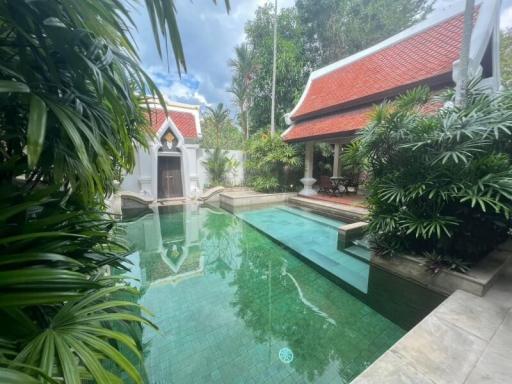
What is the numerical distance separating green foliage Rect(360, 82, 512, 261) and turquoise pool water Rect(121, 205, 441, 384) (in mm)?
897

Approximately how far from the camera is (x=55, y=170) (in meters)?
1.20

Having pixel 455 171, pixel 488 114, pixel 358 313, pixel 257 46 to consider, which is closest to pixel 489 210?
pixel 455 171

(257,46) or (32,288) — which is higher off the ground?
(257,46)

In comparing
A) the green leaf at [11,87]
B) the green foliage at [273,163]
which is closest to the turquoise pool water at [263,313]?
the green leaf at [11,87]

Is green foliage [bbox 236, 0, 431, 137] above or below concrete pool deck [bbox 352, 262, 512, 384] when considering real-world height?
above

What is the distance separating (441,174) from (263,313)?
3.18 metres

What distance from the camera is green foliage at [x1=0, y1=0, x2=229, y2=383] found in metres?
0.86

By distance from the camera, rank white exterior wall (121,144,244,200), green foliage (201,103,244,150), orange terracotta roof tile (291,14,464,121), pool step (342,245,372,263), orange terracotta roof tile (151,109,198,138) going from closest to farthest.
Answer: pool step (342,245,372,263), orange terracotta roof tile (291,14,464,121), white exterior wall (121,144,244,200), orange terracotta roof tile (151,109,198,138), green foliage (201,103,244,150)

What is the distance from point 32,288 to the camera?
86 centimetres

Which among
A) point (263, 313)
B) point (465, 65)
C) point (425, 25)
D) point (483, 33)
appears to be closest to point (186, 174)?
point (263, 313)

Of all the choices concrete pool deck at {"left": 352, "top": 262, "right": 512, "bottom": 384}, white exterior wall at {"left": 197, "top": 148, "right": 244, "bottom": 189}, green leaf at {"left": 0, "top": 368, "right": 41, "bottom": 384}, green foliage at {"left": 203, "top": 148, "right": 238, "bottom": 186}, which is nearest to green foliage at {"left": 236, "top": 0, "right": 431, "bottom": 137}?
white exterior wall at {"left": 197, "top": 148, "right": 244, "bottom": 189}

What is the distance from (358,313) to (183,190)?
10.5 meters

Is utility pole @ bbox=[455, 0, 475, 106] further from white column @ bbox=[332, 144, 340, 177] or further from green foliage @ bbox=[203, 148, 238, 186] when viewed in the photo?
green foliage @ bbox=[203, 148, 238, 186]

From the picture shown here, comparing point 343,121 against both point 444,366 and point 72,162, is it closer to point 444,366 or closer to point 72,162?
point 444,366
